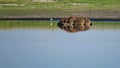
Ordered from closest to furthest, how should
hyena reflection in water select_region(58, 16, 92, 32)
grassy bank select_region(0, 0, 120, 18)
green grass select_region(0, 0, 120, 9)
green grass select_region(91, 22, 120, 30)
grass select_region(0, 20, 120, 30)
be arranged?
green grass select_region(91, 22, 120, 30) → grass select_region(0, 20, 120, 30) → hyena reflection in water select_region(58, 16, 92, 32) → grassy bank select_region(0, 0, 120, 18) → green grass select_region(0, 0, 120, 9)

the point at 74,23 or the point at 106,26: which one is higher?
the point at 74,23

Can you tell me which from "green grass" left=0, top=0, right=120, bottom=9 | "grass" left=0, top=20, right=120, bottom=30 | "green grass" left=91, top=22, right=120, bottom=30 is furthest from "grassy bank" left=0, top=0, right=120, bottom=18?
"green grass" left=91, top=22, right=120, bottom=30

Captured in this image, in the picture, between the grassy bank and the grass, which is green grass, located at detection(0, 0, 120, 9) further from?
the grass

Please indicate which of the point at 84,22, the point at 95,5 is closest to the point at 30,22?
the point at 84,22

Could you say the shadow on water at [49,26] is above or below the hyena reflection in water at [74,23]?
below

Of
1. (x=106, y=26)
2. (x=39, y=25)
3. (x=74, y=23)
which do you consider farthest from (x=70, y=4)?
(x=106, y=26)

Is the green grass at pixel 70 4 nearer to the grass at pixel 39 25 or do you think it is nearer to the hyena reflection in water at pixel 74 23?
the grass at pixel 39 25

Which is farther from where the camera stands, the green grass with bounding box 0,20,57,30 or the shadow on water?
the green grass with bounding box 0,20,57,30

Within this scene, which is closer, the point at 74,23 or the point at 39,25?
the point at 74,23

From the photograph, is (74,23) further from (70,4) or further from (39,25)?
(70,4)

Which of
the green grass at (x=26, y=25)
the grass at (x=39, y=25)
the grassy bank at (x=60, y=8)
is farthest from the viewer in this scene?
the grassy bank at (x=60, y=8)

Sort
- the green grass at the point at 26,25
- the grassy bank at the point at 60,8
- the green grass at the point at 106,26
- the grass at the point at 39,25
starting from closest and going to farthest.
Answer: the green grass at the point at 106,26
the grass at the point at 39,25
the green grass at the point at 26,25
the grassy bank at the point at 60,8

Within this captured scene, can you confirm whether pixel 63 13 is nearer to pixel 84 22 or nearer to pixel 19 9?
pixel 19 9

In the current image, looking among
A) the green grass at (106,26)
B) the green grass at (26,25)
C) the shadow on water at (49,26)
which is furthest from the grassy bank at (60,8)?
the green grass at (106,26)
